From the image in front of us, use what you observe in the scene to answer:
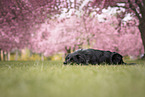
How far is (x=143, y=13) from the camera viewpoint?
32.5 ft

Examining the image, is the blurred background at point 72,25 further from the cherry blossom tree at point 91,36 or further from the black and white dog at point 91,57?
the black and white dog at point 91,57

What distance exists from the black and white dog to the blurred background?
2.73 m

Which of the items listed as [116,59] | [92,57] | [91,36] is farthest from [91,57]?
[91,36]

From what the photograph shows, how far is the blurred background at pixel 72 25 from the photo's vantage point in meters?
7.23

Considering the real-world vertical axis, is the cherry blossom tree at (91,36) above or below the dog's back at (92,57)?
above

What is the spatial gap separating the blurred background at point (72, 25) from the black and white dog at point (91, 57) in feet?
8.97

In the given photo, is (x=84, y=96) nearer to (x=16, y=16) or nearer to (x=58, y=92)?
(x=58, y=92)

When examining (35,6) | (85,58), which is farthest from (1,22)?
(85,58)

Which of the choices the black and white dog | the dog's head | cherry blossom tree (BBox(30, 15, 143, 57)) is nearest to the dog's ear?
the black and white dog

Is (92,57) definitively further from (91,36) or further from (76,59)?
(91,36)

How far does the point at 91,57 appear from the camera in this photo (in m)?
6.20

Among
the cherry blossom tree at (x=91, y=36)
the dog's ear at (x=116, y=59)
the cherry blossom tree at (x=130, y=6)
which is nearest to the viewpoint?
the dog's ear at (x=116, y=59)


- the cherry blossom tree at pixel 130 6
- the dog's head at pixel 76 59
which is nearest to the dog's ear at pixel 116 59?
the dog's head at pixel 76 59

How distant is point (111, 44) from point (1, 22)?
51.2 feet
